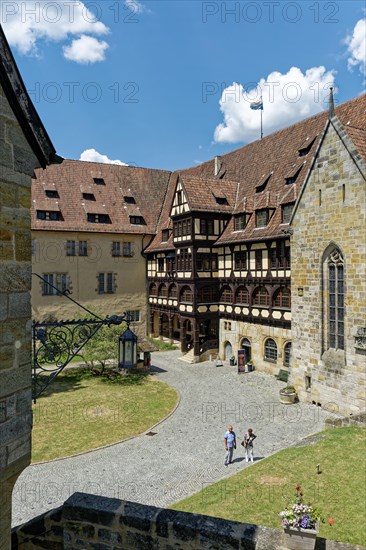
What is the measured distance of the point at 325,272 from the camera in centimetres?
1712

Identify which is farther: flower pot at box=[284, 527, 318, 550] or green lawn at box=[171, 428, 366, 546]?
green lawn at box=[171, 428, 366, 546]

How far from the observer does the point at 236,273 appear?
24078 mm

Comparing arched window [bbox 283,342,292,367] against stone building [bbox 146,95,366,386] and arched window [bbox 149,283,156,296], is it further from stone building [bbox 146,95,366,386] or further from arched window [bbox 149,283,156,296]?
arched window [bbox 149,283,156,296]

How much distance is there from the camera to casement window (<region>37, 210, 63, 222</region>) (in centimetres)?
2892

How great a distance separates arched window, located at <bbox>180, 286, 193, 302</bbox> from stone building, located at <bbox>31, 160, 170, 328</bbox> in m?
6.53

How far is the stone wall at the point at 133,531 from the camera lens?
4340mm

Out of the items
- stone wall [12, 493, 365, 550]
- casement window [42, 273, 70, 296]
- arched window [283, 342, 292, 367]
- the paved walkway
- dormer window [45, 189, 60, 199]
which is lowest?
the paved walkway

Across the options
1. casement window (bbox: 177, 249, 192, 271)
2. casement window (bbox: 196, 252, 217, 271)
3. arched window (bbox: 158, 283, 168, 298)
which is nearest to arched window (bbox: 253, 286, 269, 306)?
casement window (bbox: 196, 252, 217, 271)

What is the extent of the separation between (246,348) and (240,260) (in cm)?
515

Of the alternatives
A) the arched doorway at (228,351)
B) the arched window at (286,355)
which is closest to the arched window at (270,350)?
the arched window at (286,355)

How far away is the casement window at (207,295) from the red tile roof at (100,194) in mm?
9039

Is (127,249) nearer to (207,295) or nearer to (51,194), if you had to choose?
(51,194)

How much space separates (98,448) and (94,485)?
7.58ft

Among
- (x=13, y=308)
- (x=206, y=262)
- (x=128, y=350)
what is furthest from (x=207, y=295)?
(x=13, y=308)
